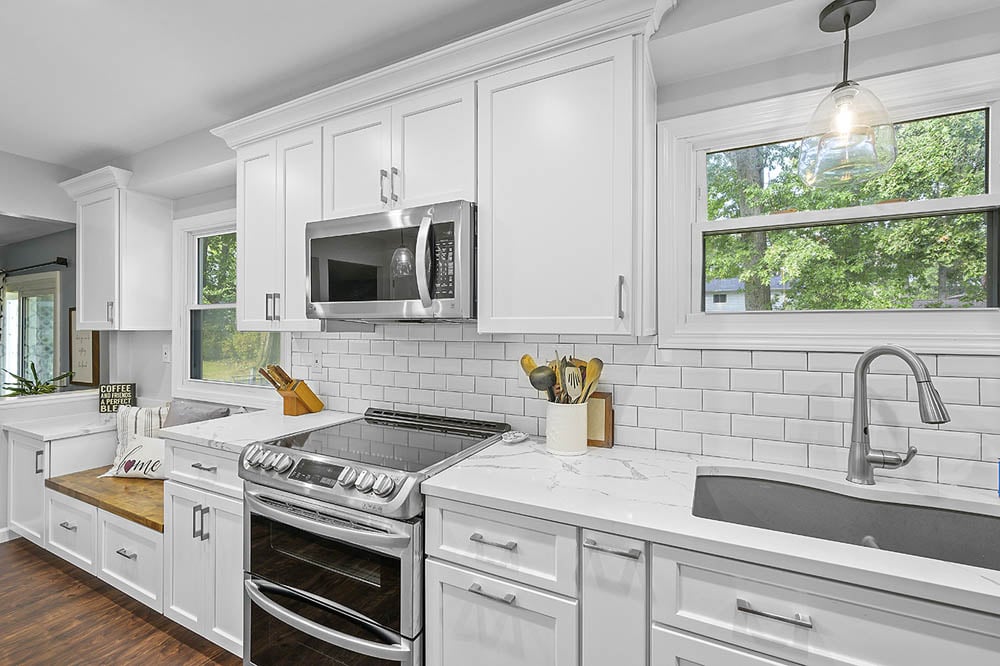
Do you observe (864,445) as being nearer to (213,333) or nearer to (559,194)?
(559,194)

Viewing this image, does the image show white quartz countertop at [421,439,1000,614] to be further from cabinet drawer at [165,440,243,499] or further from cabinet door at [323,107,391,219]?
cabinet door at [323,107,391,219]

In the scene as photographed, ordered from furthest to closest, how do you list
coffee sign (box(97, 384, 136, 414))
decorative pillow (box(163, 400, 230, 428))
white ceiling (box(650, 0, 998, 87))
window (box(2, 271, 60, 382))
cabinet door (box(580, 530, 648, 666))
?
window (box(2, 271, 60, 382))
coffee sign (box(97, 384, 136, 414))
decorative pillow (box(163, 400, 230, 428))
white ceiling (box(650, 0, 998, 87))
cabinet door (box(580, 530, 648, 666))

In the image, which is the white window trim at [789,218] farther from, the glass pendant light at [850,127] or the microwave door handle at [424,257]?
the microwave door handle at [424,257]

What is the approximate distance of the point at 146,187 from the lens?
3.17 metres

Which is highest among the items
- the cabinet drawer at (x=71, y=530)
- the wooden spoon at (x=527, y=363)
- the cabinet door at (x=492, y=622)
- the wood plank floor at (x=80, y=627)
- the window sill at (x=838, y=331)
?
the window sill at (x=838, y=331)

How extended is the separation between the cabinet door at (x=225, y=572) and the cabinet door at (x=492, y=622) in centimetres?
92

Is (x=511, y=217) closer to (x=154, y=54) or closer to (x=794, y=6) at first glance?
(x=794, y=6)

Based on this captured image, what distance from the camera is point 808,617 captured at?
104 cm

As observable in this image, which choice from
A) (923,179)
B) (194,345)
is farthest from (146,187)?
→ (923,179)

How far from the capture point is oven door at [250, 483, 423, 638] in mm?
1458

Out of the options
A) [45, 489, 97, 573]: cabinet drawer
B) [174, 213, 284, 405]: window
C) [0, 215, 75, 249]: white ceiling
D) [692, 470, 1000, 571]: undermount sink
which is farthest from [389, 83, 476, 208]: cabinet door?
[0, 215, 75, 249]: white ceiling

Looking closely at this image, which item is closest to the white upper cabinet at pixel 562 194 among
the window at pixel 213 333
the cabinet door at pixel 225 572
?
the cabinet door at pixel 225 572

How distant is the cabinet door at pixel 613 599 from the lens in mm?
1191

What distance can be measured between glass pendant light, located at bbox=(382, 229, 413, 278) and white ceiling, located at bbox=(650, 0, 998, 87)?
40.2 inches
